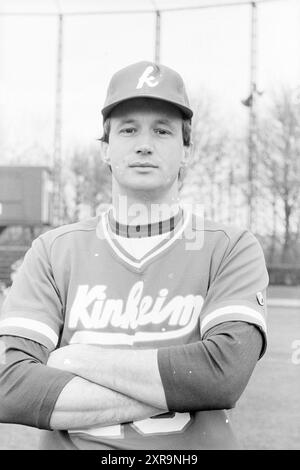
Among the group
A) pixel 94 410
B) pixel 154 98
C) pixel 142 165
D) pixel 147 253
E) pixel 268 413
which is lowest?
pixel 268 413

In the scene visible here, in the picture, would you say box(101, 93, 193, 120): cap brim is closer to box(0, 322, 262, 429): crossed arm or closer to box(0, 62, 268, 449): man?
box(0, 62, 268, 449): man

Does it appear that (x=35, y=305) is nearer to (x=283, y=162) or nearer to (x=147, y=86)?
(x=147, y=86)

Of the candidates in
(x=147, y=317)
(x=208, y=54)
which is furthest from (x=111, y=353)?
(x=208, y=54)

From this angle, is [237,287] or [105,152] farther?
[105,152]

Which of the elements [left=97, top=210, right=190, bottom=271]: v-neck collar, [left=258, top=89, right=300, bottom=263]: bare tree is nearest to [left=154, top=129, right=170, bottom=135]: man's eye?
[left=97, top=210, right=190, bottom=271]: v-neck collar

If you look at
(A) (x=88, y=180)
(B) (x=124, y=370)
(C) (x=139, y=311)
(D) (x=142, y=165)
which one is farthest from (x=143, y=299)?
(A) (x=88, y=180)

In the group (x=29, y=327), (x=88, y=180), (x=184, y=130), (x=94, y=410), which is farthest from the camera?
(x=88, y=180)

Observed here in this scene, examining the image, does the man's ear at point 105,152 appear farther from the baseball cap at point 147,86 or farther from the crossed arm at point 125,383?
the crossed arm at point 125,383
